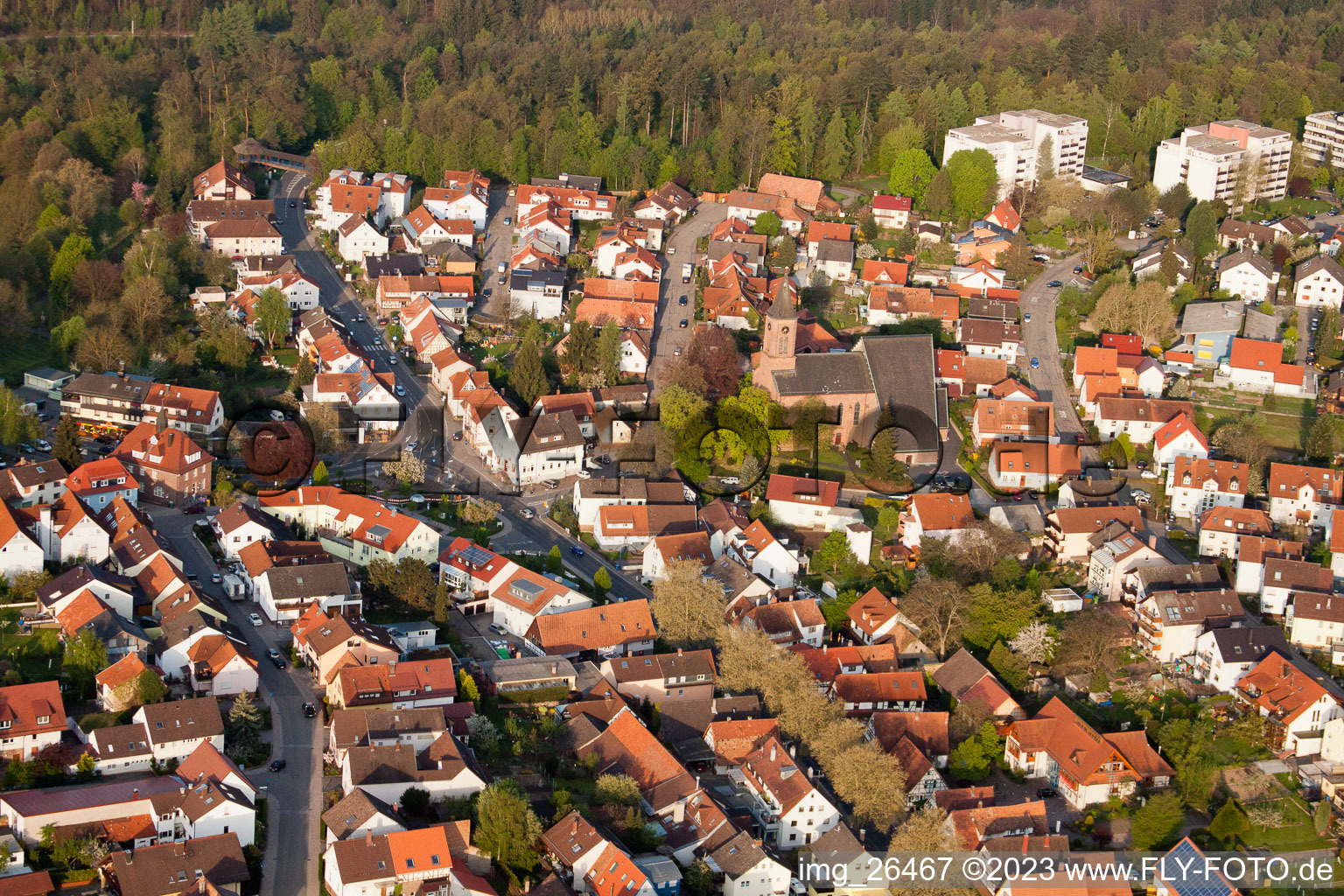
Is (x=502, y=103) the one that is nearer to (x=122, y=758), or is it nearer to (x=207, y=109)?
(x=207, y=109)

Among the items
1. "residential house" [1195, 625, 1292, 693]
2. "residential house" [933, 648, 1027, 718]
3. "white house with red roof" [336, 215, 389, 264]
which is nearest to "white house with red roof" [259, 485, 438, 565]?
"residential house" [933, 648, 1027, 718]

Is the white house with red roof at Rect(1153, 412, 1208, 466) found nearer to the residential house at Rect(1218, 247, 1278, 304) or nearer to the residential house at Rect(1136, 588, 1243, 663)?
the residential house at Rect(1136, 588, 1243, 663)

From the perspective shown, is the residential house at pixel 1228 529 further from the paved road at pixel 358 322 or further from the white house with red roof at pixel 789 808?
the paved road at pixel 358 322

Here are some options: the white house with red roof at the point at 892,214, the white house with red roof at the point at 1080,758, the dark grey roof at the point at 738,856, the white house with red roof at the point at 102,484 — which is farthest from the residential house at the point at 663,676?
the white house with red roof at the point at 892,214

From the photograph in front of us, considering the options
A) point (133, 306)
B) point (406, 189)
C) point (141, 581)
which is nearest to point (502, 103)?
point (406, 189)

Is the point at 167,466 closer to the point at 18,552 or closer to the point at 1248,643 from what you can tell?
the point at 18,552

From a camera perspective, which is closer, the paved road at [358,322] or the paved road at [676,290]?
the paved road at [358,322]
